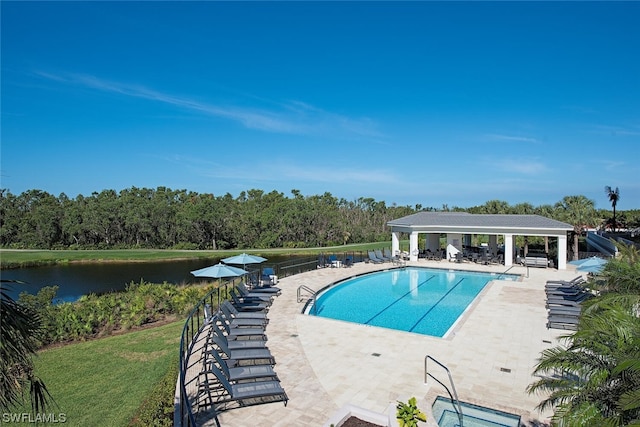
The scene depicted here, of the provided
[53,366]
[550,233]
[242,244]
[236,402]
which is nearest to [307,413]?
[236,402]

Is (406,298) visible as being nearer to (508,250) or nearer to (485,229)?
(485,229)

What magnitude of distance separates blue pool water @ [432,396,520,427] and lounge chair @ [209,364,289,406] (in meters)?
2.58

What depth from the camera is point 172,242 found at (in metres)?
52.8

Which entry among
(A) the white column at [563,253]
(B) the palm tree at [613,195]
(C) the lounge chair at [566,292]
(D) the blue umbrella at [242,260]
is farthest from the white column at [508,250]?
(B) the palm tree at [613,195]

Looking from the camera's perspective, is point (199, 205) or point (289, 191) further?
point (289, 191)

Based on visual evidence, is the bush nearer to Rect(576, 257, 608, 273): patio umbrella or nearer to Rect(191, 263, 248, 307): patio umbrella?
Rect(191, 263, 248, 307): patio umbrella

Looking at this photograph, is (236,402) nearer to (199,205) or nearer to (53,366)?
(53,366)

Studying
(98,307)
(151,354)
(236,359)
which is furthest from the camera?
(98,307)

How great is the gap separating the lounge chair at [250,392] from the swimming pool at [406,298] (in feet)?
21.2

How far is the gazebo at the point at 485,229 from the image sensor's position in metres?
22.0

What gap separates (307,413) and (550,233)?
68.4ft

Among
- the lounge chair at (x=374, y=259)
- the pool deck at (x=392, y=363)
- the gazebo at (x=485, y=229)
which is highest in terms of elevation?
the gazebo at (x=485, y=229)

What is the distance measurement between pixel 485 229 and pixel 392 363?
58.5 ft

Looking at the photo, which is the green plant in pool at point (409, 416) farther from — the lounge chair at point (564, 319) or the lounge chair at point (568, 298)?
the lounge chair at point (568, 298)
